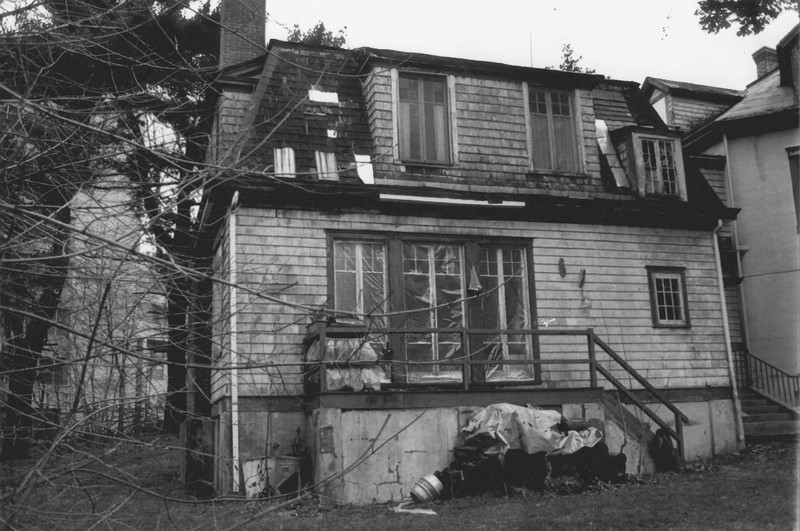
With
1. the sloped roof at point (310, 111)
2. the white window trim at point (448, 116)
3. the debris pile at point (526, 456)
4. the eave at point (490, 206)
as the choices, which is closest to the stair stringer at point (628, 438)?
the debris pile at point (526, 456)

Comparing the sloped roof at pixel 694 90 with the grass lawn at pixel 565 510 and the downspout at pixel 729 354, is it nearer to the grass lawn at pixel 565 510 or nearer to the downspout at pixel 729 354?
the downspout at pixel 729 354

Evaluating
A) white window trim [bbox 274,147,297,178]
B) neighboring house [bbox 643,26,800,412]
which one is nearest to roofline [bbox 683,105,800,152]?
neighboring house [bbox 643,26,800,412]

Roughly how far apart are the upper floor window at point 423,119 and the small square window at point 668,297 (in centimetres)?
479

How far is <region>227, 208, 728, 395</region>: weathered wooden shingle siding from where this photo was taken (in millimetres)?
13891

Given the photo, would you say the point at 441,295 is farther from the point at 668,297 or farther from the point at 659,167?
the point at 659,167

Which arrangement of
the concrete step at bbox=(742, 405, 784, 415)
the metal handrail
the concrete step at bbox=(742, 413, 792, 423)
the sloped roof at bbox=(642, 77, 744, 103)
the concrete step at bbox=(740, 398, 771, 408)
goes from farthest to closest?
the sloped roof at bbox=(642, 77, 744, 103), the metal handrail, the concrete step at bbox=(740, 398, 771, 408), the concrete step at bbox=(742, 405, 784, 415), the concrete step at bbox=(742, 413, 792, 423)

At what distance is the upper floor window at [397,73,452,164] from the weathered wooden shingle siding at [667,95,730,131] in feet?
37.7

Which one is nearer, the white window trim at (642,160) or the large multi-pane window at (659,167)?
the white window trim at (642,160)

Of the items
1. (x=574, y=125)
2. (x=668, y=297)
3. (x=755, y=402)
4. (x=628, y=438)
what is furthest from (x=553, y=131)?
(x=755, y=402)

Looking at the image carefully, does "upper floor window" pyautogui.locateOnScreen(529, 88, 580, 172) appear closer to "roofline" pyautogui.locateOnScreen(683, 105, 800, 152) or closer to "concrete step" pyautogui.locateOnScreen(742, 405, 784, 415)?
"concrete step" pyautogui.locateOnScreen(742, 405, 784, 415)

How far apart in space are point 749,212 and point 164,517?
16179 millimetres

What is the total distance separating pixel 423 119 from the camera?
15.3 m

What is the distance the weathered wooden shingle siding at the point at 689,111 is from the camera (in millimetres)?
24359

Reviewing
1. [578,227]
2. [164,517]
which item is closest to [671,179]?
[578,227]
